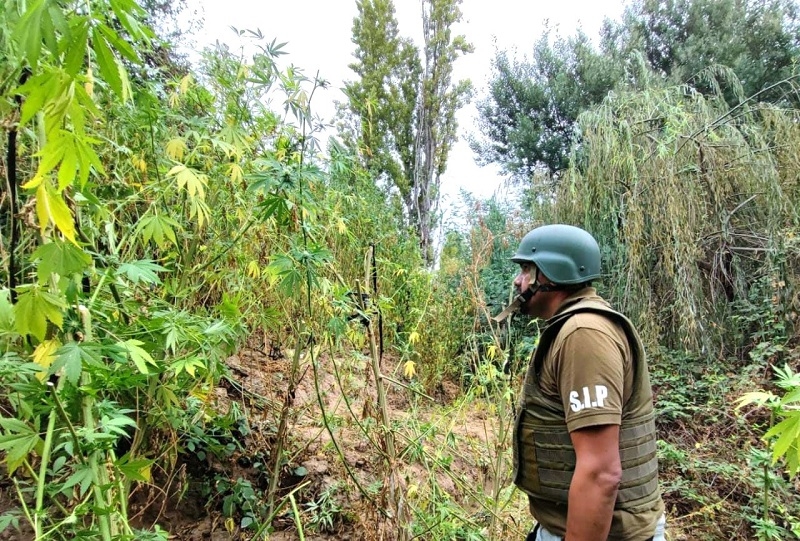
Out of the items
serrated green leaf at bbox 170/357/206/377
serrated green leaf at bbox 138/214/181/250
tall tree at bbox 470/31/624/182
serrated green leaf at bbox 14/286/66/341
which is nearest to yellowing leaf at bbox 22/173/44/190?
serrated green leaf at bbox 14/286/66/341

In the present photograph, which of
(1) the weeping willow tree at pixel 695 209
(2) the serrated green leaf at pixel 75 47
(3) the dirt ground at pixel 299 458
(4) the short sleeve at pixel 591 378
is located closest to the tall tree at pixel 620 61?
(1) the weeping willow tree at pixel 695 209

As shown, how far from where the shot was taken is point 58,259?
1.08m

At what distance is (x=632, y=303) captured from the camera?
4875mm

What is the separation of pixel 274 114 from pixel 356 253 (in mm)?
2079

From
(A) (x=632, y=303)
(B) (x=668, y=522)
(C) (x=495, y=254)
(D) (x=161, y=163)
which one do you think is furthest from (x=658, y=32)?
(D) (x=161, y=163)

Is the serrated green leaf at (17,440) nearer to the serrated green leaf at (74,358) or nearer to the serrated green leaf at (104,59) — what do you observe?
the serrated green leaf at (74,358)

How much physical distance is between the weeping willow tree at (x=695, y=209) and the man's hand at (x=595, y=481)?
3.80m

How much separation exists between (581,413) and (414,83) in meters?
12.6

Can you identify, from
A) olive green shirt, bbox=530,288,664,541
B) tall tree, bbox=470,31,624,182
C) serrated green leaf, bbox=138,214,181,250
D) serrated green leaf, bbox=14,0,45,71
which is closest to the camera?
serrated green leaf, bbox=14,0,45,71

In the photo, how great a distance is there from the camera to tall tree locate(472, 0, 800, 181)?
885 cm

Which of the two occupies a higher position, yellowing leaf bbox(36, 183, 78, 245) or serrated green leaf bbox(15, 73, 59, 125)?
serrated green leaf bbox(15, 73, 59, 125)

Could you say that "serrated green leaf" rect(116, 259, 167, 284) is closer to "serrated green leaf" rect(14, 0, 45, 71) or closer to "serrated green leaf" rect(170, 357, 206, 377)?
"serrated green leaf" rect(170, 357, 206, 377)

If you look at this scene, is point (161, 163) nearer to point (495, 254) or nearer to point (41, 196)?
point (41, 196)

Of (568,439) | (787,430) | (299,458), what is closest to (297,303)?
(299,458)
